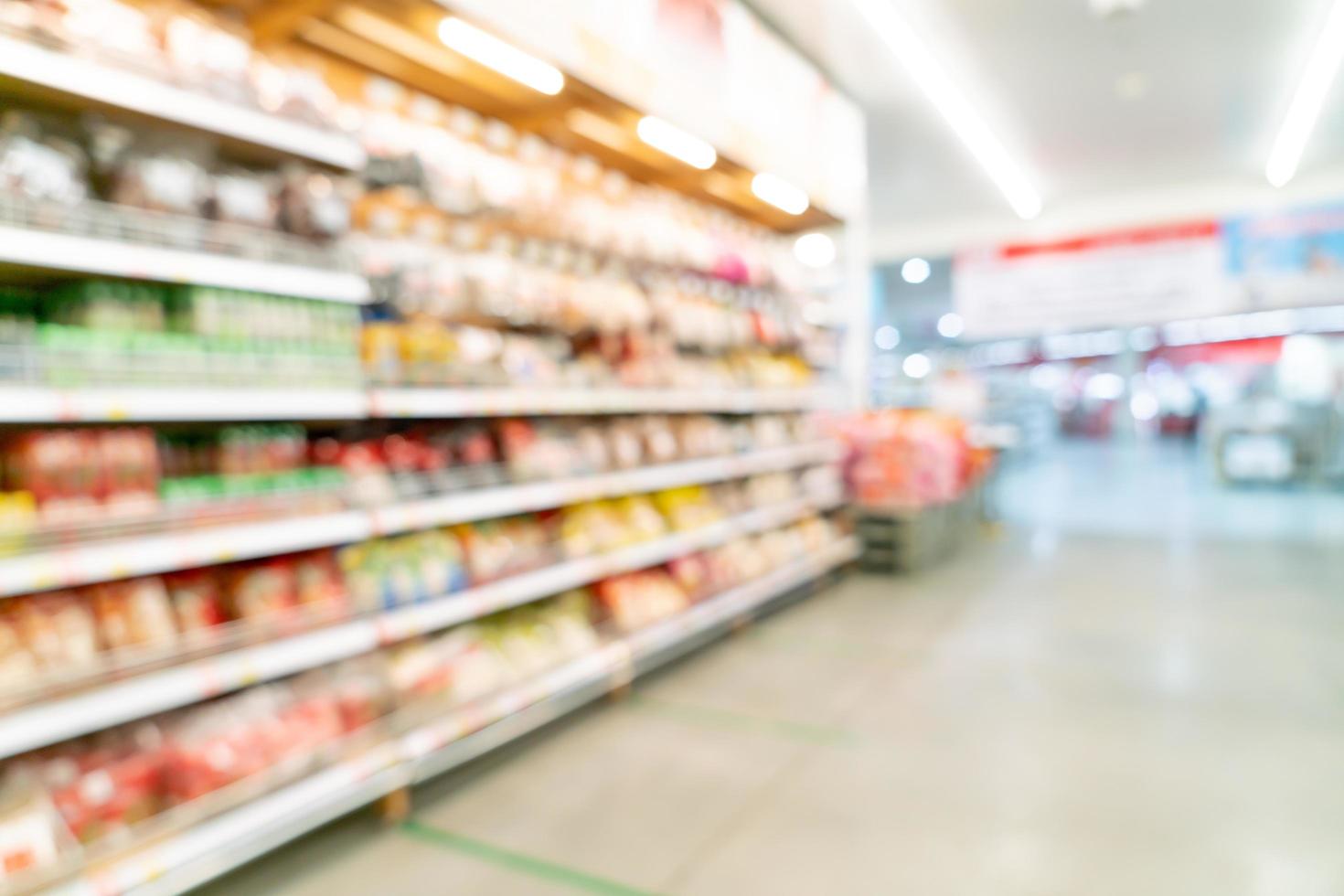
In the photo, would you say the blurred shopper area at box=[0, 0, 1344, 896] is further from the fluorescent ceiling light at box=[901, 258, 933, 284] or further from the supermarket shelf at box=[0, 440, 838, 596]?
the fluorescent ceiling light at box=[901, 258, 933, 284]

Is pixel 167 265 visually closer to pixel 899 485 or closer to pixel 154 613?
pixel 154 613

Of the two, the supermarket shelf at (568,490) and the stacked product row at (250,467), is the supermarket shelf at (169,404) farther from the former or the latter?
the supermarket shelf at (568,490)

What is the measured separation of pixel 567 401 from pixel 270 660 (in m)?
1.40

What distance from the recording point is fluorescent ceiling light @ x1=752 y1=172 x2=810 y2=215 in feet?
14.5

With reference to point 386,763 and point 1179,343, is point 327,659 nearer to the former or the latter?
point 386,763

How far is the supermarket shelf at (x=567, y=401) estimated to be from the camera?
98.3 inches

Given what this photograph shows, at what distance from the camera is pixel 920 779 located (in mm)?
2582

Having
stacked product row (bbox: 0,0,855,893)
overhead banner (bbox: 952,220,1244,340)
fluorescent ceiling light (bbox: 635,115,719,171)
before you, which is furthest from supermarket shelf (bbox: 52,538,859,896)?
overhead banner (bbox: 952,220,1244,340)

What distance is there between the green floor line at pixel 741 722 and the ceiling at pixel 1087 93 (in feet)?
12.1

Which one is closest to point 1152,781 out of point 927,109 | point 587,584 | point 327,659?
point 587,584

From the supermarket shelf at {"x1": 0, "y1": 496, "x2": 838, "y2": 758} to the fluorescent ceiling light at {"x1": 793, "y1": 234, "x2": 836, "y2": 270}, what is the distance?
9.50 feet

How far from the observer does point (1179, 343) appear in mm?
24438

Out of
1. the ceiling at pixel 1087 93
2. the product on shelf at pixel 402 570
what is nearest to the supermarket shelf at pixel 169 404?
the product on shelf at pixel 402 570

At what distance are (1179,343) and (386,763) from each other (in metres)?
27.6
